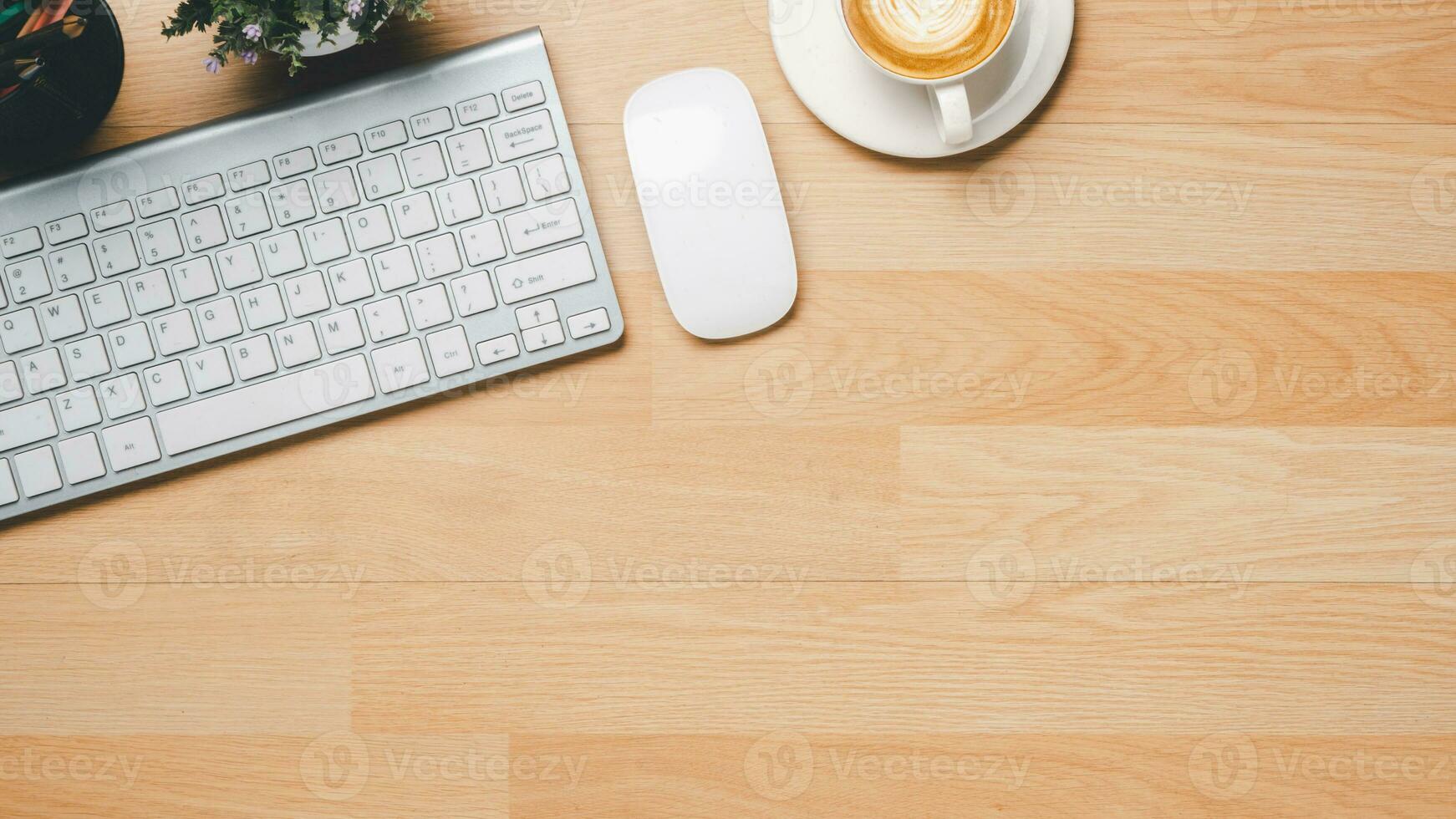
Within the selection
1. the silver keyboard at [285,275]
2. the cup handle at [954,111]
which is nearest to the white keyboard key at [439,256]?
the silver keyboard at [285,275]

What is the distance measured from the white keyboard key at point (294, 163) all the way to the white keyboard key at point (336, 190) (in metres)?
0.01

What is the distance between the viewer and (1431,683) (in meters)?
0.64

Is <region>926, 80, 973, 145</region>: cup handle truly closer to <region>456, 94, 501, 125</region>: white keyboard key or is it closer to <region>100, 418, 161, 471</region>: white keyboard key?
<region>456, 94, 501, 125</region>: white keyboard key

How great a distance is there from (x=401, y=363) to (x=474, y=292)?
67mm

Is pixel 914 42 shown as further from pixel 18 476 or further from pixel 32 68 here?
pixel 18 476

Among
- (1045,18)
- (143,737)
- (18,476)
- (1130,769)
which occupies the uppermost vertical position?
(1045,18)

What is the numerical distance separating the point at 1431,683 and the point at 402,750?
0.73 m

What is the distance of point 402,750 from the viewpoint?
0.64 meters

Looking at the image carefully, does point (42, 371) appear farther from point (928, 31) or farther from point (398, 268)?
point (928, 31)

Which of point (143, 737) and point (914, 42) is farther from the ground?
point (914, 42)

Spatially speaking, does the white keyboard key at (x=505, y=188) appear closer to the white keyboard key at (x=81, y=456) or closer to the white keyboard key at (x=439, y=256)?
the white keyboard key at (x=439, y=256)

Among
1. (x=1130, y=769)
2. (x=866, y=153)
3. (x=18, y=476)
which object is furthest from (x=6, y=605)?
(x=1130, y=769)

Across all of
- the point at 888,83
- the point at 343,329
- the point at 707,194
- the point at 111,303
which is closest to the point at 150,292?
the point at 111,303

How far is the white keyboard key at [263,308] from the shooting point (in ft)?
1.94
